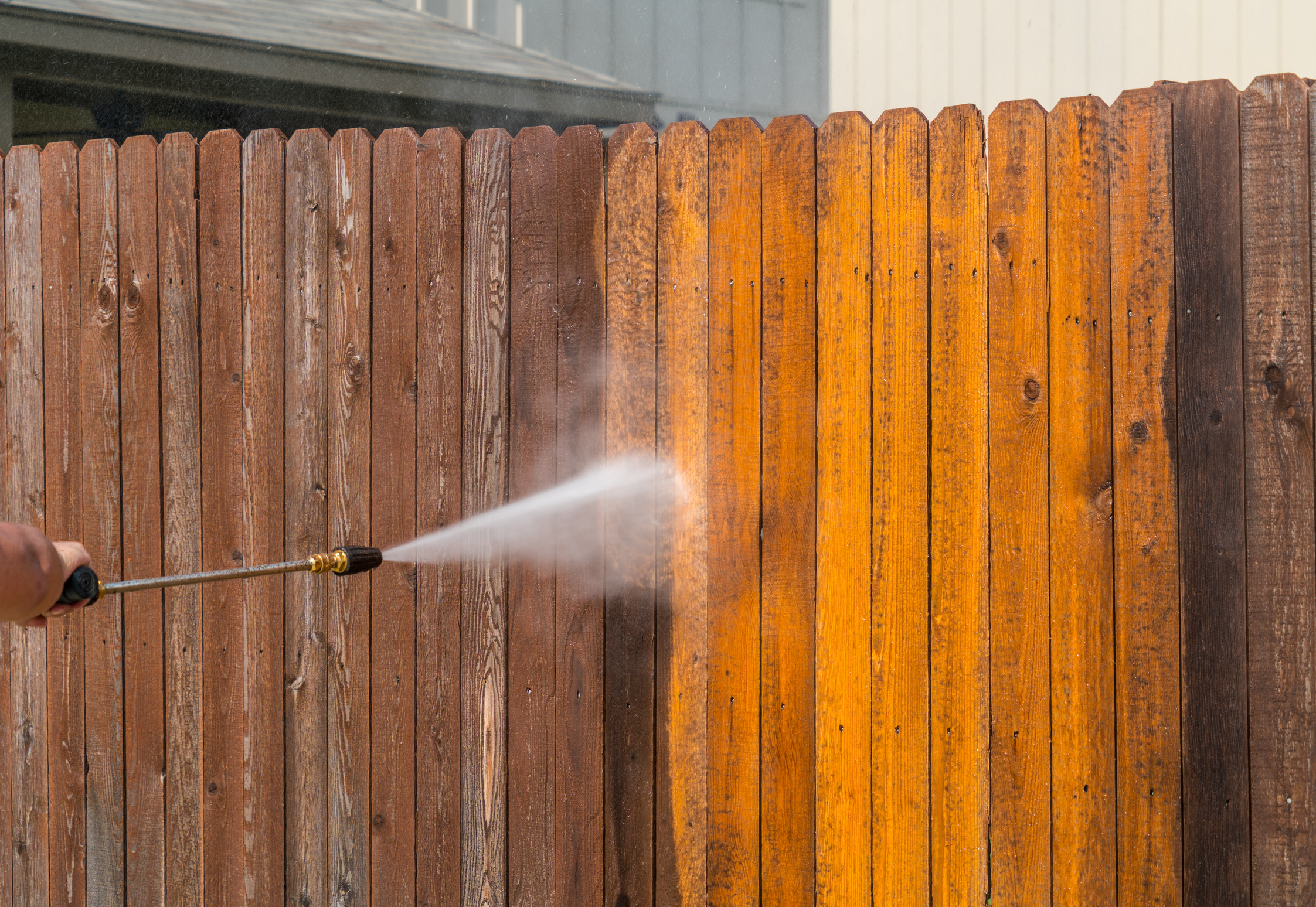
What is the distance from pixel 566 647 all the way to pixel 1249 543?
178 cm

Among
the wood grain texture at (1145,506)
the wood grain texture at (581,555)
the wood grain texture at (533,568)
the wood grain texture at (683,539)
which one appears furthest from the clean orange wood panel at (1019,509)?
the wood grain texture at (533,568)

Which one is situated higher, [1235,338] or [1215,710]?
[1235,338]

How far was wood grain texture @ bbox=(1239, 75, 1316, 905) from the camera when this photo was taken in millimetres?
2244

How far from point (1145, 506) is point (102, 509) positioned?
3.15 metres

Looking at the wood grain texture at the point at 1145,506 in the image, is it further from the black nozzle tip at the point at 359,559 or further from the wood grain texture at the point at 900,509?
the black nozzle tip at the point at 359,559

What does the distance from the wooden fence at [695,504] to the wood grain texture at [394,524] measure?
0.05ft

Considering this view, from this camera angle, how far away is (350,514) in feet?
9.48

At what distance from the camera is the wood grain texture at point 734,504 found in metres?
2.60

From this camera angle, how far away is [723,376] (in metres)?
2.62

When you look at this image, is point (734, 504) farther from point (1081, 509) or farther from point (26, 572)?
point (26, 572)

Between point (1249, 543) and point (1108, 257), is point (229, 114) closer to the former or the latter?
point (1108, 257)

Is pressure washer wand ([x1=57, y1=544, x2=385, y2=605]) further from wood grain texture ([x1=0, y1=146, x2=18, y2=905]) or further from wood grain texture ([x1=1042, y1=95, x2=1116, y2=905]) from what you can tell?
wood grain texture ([x1=1042, y1=95, x2=1116, y2=905])

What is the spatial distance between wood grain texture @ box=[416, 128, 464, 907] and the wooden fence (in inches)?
0.4

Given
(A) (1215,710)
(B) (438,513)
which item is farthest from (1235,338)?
(B) (438,513)
